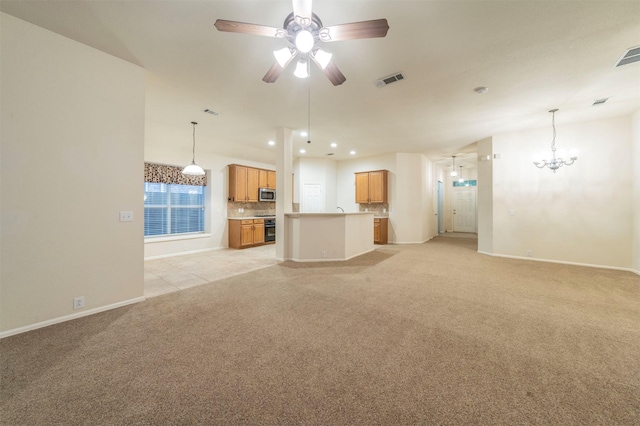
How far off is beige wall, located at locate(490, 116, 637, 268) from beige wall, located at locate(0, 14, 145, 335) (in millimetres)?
7520

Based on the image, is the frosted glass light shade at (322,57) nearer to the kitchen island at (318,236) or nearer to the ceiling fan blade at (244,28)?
the ceiling fan blade at (244,28)

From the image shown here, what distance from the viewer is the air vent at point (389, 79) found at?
3.23 metres

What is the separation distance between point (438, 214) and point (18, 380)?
12175 millimetres

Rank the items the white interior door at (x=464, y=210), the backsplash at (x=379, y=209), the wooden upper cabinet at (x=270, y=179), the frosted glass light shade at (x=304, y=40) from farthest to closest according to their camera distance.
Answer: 1. the white interior door at (x=464, y=210)
2. the wooden upper cabinet at (x=270, y=179)
3. the backsplash at (x=379, y=209)
4. the frosted glass light shade at (x=304, y=40)

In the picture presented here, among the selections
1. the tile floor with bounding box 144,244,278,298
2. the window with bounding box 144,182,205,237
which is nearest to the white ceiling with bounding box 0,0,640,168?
the window with bounding box 144,182,205,237

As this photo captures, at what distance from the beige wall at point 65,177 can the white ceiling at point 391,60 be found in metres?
0.31

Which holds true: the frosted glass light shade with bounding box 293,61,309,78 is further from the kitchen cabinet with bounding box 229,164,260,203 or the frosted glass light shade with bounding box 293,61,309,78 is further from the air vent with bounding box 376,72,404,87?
the kitchen cabinet with bounding box 229,164,260,203

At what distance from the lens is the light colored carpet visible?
1384 millimetres

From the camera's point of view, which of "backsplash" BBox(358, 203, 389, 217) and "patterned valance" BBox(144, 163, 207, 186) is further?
"backsplash" BBox(358, 203, 389, 217)

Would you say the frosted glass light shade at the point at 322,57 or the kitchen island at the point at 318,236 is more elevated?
the frosted glass light shade at the point at 322,57

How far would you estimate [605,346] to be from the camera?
2.04 meters

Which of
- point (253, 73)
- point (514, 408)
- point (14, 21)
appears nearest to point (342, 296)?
point (514, 408)

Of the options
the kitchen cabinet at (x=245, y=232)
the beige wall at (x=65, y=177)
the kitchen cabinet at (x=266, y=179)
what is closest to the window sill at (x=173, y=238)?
the kitchen cabinet at (x=245, y=232)

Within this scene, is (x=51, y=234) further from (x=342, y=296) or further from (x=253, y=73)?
(x=342, y=296)
